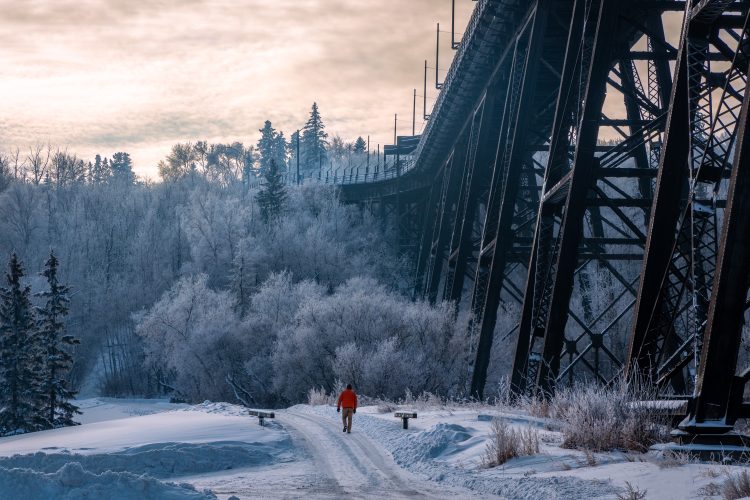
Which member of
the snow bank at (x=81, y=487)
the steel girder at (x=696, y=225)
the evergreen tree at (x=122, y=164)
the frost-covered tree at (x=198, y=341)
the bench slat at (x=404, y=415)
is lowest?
the frost-covered tree at (x=198, y=341)

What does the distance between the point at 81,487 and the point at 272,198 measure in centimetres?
6717

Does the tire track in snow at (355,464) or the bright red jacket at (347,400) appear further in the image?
the bright red jacket at (347,400)

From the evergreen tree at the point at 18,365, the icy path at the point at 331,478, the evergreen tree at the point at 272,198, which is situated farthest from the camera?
the evergreen tree at the point at 272,198

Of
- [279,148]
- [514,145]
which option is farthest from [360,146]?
[514,145]

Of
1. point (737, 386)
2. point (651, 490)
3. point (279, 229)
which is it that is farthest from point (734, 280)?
point (279, 229)

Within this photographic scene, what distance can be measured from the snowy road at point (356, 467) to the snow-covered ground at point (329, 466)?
0.8 inches

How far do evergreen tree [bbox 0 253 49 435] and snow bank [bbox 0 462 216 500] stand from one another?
30.1m

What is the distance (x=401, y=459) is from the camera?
13016mm

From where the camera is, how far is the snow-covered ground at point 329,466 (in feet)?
27.0

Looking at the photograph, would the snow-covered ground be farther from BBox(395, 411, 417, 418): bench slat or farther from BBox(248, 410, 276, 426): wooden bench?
BBox(248, 410, 276, 426): wooden bench

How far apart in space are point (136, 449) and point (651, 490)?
9.10 meters

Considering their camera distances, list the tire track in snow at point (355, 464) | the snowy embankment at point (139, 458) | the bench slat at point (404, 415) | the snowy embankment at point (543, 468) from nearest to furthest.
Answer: the snowy embankment at point (543, 468)
the snowy embankment at point (139, 458)
the tire track in snow at point (355, 464)
the bench slat at point (404, 415)

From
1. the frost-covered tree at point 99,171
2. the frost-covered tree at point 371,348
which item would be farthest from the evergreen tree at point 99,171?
the frost-covered tree at point 371,348

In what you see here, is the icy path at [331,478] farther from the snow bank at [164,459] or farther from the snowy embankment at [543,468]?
the snow bank at [164,459]
